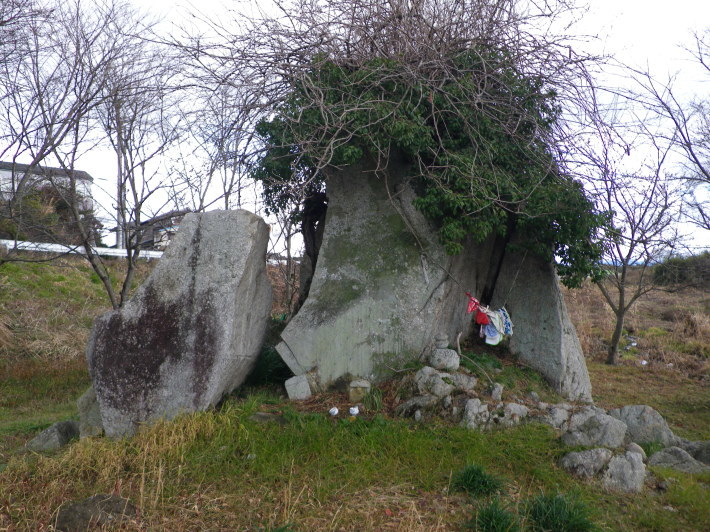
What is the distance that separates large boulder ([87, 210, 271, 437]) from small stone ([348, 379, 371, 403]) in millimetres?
1255

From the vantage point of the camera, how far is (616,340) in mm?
11945

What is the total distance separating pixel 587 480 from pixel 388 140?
A: 394cm

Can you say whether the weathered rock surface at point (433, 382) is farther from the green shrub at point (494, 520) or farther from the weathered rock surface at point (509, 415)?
the green shrub at point (494, 520)

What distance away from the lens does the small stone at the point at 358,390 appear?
602 centimetres

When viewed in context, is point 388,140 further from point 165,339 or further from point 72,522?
point 72,522

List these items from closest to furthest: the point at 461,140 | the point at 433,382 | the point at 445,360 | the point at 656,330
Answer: the point at 433,382 → the point at 445,360 → the point at 461,140 → the point at 656,330

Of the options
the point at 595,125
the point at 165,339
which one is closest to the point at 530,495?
the point at 165,339

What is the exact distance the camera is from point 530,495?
14.0 feet

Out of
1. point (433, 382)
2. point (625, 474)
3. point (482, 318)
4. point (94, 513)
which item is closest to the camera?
point (94, 513)

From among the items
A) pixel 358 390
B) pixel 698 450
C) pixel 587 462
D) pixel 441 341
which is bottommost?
pixel 698 450

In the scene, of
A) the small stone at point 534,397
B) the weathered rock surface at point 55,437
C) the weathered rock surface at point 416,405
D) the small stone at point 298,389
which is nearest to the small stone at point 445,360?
the weathered rock surface at point 416,405

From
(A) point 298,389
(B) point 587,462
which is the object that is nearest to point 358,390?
(A) point 298,389

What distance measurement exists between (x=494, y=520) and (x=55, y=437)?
15.3 feet

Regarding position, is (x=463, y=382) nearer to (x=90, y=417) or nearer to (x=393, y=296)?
(x=393, y=296)
